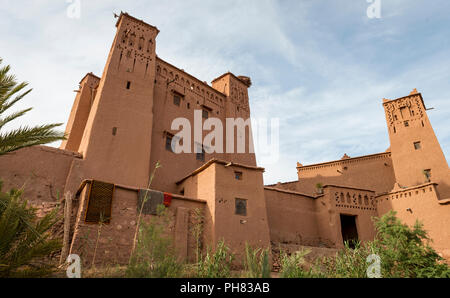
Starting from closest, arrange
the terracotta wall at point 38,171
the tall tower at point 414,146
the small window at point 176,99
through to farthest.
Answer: the terracotta wall at point 38,171 < the tall tower at point 414,146 < the small window at point 176,99

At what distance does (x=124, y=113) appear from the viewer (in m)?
14.7

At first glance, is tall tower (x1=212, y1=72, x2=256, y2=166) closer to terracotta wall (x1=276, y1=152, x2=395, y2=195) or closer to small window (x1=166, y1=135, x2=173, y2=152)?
terracotta wall (x1=276, y1=152, x2=395, y2=195)

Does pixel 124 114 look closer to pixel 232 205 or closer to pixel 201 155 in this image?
pixel 201 155

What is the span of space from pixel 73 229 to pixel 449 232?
1511 centimetres

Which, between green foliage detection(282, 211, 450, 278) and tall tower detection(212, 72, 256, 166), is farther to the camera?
tall tower detection(212, 72, 256, 166)

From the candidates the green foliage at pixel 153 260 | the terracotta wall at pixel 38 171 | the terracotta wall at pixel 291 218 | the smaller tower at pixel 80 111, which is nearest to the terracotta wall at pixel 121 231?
the terracotta wall at pixel 38 171

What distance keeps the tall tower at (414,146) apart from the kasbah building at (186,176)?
0.06m

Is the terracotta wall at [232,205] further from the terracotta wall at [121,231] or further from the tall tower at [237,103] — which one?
the tall tower at [237,103]

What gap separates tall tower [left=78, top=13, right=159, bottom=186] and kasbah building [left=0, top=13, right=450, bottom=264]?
5cm

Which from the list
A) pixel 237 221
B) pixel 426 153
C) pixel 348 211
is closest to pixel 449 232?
pixel 348 211

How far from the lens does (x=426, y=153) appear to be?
1772 cm

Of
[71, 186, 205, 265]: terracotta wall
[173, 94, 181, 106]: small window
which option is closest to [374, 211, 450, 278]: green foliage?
[71, 186, 205, 265]: terracotta wall

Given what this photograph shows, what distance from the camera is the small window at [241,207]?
12367 millimetres

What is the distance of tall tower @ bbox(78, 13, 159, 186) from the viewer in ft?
43.1
